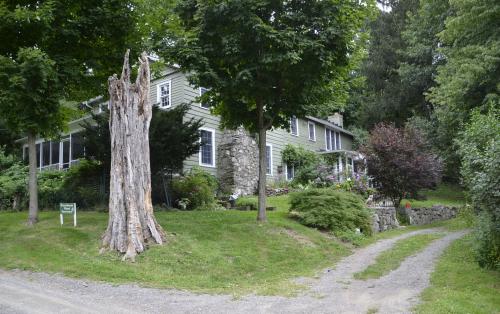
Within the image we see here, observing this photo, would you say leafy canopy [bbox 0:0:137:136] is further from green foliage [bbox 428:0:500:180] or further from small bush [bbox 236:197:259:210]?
green foliage [bbox 428:0:500:180]

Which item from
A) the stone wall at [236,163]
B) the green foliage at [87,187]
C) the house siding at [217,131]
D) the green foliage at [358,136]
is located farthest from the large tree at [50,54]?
the green foliage at [358,136]

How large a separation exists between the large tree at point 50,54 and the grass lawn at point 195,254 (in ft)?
7.57

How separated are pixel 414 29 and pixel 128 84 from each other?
28.3 m

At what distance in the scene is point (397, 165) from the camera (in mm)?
21141

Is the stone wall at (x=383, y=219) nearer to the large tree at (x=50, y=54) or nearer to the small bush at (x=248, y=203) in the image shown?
the small bush at (x=248, y=203)

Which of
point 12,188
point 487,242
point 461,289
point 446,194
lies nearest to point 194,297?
point 461,289

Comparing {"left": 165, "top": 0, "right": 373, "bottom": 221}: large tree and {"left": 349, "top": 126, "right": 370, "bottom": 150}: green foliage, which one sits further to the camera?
{"left": 349, "top": 126, "right": 370, "bottom": 150}: green foliage

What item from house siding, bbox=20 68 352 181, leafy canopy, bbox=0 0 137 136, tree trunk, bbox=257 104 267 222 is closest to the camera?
leafy canopy, bbox=0 0 137 136

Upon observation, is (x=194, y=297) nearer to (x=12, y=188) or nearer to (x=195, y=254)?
(x=195, y=254)

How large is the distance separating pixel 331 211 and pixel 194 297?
789 cm

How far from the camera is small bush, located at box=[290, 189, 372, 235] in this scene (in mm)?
15407

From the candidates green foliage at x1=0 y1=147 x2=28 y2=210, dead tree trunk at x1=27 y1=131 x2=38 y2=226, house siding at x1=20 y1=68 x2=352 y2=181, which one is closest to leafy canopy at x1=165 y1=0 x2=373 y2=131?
house siding at x1=20 y1=68 x2=352 y2=181

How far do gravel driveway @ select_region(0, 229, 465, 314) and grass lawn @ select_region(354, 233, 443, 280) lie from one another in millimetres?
355

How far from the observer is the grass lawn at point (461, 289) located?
294 inches
